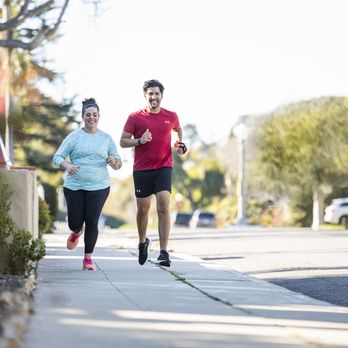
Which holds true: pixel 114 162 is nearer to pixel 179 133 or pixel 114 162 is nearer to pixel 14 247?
pixel 179 133

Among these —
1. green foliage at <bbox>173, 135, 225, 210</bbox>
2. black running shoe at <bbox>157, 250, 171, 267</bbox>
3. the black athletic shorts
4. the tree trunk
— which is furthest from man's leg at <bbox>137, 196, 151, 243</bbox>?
green foliage at <bbox>173, 135, 225, 210</bbox>

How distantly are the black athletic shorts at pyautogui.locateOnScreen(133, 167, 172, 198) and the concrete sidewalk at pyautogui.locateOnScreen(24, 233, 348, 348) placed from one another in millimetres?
1163

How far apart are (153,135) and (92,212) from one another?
43.7 inches

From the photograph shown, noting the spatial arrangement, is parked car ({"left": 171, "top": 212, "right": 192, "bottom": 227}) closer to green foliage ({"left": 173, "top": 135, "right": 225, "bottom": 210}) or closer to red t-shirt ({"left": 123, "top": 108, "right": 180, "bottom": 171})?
green foliage ({"left": 173, "top": 135, "right": 225, "bottom": 210})

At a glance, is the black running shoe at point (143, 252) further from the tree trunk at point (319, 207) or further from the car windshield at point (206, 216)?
the car windshield at point (206, 216)

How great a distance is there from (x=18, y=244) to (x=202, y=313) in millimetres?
3255

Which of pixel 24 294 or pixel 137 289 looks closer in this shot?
pixel 24 294

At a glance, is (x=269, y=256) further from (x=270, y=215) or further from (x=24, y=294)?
(x=270, y=215)

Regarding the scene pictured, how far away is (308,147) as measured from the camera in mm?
50375

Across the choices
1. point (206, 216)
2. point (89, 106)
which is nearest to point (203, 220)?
point (206, 216)

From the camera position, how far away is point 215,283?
1102 centimetres

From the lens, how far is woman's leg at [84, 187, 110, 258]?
12438 mm

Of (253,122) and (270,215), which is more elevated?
(253,122)

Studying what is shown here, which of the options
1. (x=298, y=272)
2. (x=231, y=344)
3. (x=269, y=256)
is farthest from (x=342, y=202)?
(x=231, y=344)
